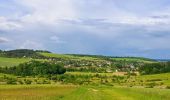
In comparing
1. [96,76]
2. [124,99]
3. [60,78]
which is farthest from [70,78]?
[124,99]

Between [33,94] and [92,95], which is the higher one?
[92,95]

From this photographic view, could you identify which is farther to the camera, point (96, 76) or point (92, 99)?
point (96, 76)

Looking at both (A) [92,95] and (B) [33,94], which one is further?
(B) [33,94]

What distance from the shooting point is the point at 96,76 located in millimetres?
184000

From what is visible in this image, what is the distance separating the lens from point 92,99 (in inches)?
1911

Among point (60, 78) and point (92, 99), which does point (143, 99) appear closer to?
point (92, 99)

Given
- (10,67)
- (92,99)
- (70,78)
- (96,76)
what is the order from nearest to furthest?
(92,99)
(70,78)
(96,76)
(10,67)

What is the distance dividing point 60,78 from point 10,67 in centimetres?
3496

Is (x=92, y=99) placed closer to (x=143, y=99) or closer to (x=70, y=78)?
(x=143, y=99)

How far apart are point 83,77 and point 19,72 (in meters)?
36.2

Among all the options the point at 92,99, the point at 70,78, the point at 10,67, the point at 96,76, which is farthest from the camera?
the point at 10,67

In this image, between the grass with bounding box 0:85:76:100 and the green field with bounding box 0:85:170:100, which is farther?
the grass with bounding box 0:85:76:100

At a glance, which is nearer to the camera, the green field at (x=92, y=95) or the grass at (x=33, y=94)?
the green field at (x=92, y=95)

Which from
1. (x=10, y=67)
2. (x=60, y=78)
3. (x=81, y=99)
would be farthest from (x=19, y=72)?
(x=81, y=99)
